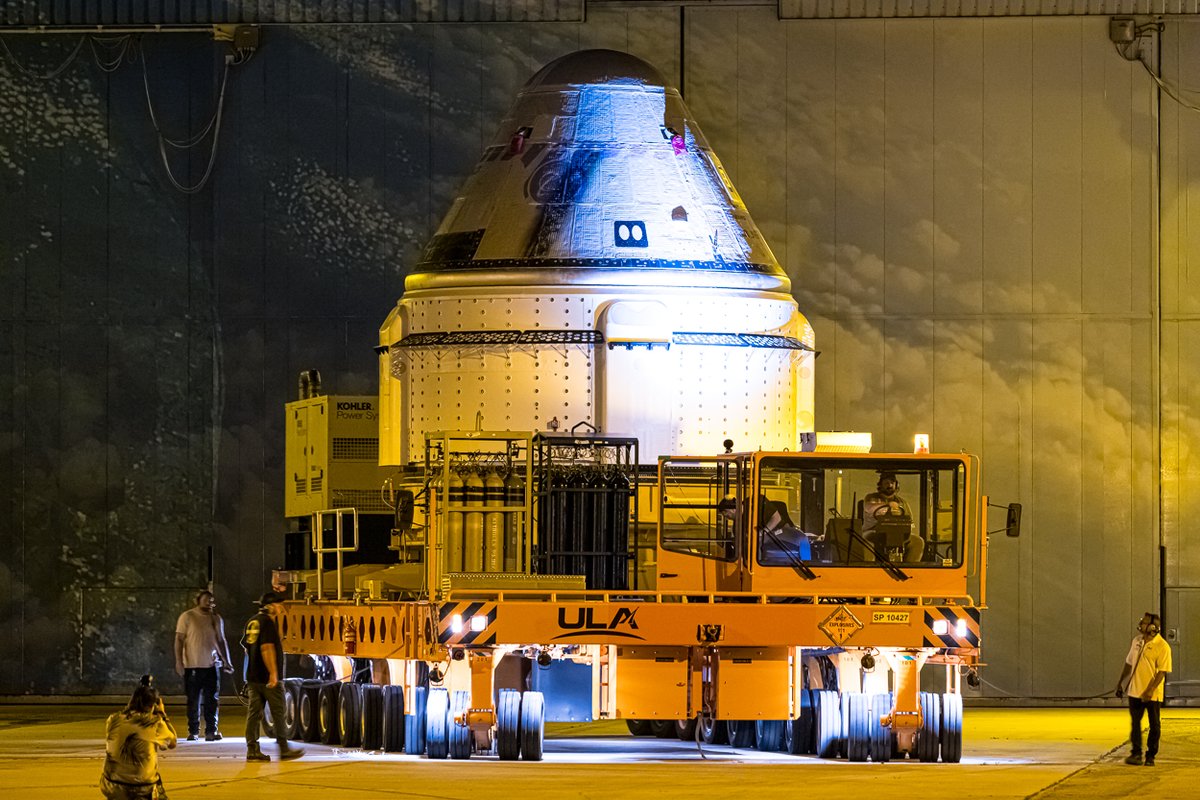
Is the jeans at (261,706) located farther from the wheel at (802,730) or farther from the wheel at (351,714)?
the wheel at (802,730)

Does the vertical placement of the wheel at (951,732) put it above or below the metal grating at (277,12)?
below

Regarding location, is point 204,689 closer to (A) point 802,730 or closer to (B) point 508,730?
(B) point 508,730

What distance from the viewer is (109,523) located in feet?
110

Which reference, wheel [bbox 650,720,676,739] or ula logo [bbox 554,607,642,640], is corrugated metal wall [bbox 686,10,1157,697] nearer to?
wheel [bbox 650,720,676,739]

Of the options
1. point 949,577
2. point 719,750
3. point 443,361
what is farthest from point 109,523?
point 949,577

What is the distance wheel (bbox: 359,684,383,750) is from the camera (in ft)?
77.0

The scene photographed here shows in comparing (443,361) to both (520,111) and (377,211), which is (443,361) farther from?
(377,211)

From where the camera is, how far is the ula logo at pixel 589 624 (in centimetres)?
2081

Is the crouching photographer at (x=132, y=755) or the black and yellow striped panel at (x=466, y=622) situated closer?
the crouching photographer at (x=132, y=755)

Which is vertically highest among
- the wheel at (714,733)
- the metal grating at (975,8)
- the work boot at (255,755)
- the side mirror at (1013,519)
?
the metal grating at (975,8)

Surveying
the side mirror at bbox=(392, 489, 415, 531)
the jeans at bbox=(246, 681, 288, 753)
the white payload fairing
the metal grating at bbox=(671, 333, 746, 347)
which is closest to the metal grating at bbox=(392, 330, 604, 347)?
the white payload fairing

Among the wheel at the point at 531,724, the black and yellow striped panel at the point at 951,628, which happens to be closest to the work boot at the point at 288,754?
the wheel at the point at 531,724

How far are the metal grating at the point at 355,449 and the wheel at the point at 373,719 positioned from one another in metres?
4.35

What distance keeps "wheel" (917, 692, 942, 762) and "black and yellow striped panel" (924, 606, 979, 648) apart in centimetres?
76
